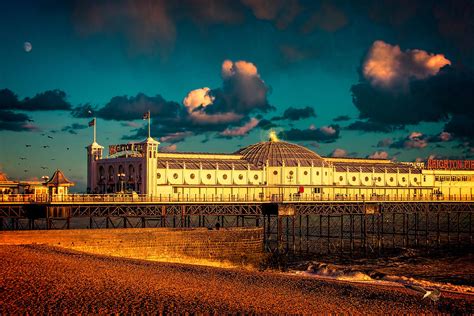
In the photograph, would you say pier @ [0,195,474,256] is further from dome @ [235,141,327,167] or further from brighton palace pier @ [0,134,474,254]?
dome @ [235,141,327,167]

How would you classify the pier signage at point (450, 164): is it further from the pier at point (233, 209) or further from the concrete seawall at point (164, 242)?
the concrete seawall at point (164, 242)

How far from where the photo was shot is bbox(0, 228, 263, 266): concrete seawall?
55656 millimetres

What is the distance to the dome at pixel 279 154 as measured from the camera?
306ft

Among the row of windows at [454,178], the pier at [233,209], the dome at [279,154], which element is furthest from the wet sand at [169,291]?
the row of windows at [454,178]

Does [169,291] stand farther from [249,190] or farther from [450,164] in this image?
[450,164]

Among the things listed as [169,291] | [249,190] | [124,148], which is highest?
[124,148]

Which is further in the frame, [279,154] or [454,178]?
[454,178]

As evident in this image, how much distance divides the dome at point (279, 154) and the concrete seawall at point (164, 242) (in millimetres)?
25441

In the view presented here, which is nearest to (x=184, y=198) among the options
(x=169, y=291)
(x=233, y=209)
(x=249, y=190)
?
(x=233, y=209)

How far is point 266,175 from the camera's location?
89.9 m

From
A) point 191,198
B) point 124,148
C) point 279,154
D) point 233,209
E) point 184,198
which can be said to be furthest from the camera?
point 279,154

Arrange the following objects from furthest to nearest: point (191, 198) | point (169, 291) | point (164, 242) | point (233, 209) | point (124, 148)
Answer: point (124, 148)
point (191, 198)
point (233, 209)
point (164, 242)
point (169, 291)

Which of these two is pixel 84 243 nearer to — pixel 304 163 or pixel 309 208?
pixel 309 208

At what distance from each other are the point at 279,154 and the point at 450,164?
3639 centimetres
